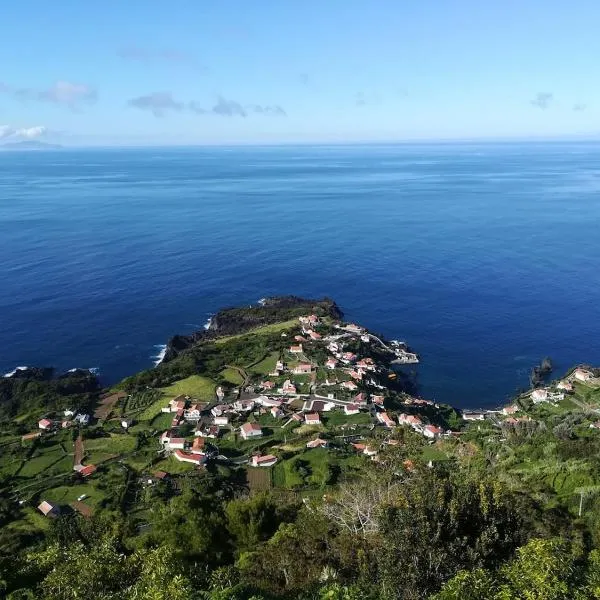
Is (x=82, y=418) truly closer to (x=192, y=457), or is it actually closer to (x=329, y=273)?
(x=192, y=457)

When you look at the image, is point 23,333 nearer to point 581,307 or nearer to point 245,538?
point 245,538

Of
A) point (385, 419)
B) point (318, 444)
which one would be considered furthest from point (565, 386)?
point (318, 444)

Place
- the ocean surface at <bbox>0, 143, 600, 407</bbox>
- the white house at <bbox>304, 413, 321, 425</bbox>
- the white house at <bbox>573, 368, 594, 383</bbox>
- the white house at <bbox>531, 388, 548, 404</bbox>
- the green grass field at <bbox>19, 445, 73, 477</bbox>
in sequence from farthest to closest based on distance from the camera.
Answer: the ocean surface at <bbox>0, 143, 600, 407</bbox>
the white house at <bbox>573, 368, 594, 383</bbox>
the white house at <bbox>531, 388, 548, 404</bbox>
the white house at <bbox>304, 413, 321, 425</bbox>
the green grass field at <bbox>19, 445, 73, 477</bbox>

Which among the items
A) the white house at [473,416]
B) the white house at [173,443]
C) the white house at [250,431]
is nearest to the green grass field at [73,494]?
the white house at [173,443]

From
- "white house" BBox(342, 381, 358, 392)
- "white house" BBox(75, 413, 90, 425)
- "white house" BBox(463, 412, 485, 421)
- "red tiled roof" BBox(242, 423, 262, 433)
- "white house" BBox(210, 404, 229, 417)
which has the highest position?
"white house" BBox(342, 381, 358, 392)

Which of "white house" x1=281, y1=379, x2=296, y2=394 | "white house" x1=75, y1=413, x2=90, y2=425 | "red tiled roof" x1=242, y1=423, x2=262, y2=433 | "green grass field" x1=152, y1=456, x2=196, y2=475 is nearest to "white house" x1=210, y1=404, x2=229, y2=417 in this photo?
"red tiled roof" x1=242, y1=423, x2=262, y2=433

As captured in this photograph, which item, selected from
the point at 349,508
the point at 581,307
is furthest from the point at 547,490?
the point at 581,307

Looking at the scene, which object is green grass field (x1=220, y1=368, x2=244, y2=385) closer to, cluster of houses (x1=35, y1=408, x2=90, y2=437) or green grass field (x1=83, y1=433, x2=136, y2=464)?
green grass field (x1=83, y1=433, x2=136, y2=464)
